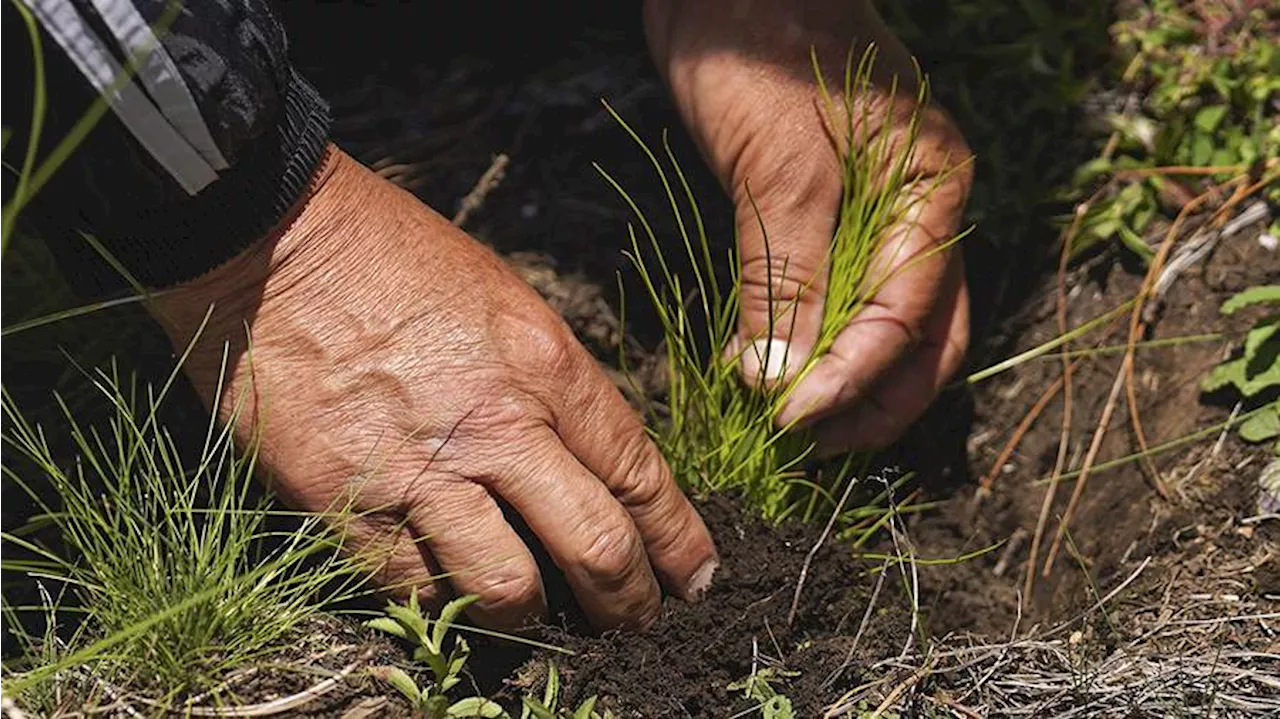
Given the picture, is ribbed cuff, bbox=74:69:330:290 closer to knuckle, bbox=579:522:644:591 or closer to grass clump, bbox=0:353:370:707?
grass clump, bbox=0:353:370:707

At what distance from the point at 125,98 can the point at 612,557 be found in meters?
0.73

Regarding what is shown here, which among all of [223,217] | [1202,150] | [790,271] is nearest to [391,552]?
[223,217]

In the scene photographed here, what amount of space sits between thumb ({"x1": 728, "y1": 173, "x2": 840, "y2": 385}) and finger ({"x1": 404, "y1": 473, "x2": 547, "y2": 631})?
42 centimetres

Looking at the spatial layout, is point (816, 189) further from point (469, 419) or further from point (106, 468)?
point (106, 468)

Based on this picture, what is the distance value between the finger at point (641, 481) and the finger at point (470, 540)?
15cm

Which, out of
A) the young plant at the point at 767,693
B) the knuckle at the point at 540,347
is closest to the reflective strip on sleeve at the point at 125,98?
the knuckle at the point at 540,347

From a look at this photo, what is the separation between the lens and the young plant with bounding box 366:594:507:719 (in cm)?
142

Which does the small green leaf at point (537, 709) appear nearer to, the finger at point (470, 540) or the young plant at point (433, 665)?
the young plant at point (433, 665)

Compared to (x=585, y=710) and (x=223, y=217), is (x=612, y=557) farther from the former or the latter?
(x=223, y=217)

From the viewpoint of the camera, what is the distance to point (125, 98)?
1362 mm

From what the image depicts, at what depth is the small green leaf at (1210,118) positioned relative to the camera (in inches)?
86.6

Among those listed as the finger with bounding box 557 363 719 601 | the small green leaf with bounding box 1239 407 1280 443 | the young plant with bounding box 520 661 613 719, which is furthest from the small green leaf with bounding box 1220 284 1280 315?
the young plant with bounding box 520 661 613 719

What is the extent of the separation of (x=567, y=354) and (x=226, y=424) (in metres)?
0.41

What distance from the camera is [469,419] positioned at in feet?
5.06
